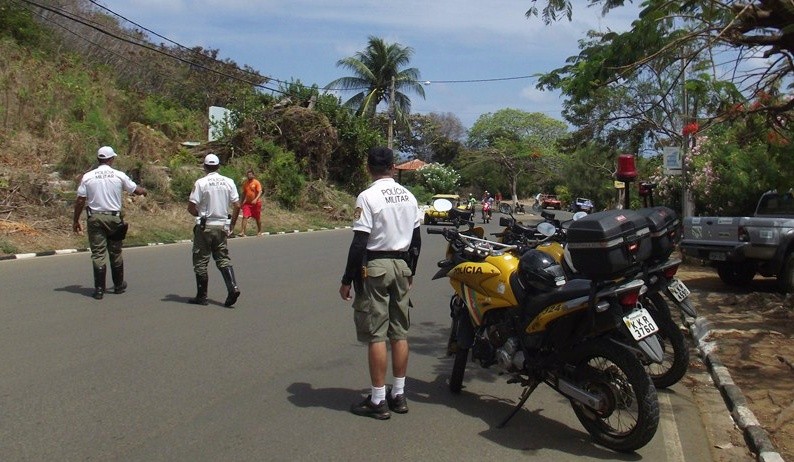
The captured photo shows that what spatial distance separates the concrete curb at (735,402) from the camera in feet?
15.8

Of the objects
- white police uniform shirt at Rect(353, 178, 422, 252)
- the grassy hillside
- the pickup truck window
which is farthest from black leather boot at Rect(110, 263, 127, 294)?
the pickup truck window

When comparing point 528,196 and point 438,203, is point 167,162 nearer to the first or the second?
point 438,203

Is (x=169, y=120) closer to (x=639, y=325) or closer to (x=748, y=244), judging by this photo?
(x=748, y=244)

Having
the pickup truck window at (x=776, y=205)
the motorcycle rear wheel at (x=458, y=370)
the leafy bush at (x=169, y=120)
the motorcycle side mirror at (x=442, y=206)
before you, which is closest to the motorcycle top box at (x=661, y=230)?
the motorcycle rear wheel at (x=458, y=370)

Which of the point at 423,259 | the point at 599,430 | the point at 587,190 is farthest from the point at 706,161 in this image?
the point at 587,190

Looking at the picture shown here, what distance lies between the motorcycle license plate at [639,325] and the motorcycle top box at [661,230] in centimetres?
79

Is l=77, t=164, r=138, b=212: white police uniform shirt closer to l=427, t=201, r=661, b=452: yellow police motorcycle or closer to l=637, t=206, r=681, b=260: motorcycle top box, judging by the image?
l=427, t=201, r=661, b=452: yellow police motorcycle

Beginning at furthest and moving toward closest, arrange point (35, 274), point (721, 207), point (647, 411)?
1. point (721, 207)
2. point (35, 274)
3. point (647, 411)

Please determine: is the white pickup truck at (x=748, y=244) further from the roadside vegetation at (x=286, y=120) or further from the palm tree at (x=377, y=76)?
the palm tree at (x=377, y=76)

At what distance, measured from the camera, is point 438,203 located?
6387mm

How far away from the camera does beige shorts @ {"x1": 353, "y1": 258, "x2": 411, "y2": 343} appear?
5.15 m

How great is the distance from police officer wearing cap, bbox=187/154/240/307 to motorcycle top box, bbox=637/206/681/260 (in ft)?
17.1

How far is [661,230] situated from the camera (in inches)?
209

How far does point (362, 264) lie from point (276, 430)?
1199mm
